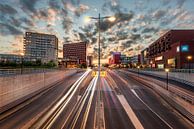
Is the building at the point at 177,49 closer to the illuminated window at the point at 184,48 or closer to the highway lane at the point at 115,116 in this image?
the illuminated window at the point at 184,48


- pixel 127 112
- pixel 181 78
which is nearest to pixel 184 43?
pixel 181 78

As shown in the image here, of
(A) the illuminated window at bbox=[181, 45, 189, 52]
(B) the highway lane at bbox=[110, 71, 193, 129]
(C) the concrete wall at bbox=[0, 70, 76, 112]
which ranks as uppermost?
(A) the illuminated window at bbox=[181, 45, 189, 52]

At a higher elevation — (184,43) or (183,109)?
(184,43)

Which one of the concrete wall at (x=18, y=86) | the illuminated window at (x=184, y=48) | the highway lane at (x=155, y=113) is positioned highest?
the illuminated window at (x=184, y=48)

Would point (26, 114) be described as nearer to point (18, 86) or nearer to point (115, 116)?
point (18, 86)

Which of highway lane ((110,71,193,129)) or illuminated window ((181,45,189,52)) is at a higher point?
illuminated window ((181,45,189,52))

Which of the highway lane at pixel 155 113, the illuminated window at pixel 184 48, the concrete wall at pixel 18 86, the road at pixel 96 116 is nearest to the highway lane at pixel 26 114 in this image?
the road at pixel 96 116

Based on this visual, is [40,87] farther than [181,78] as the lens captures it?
No

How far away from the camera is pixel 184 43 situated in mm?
79625

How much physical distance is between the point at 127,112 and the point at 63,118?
7492 millimetres

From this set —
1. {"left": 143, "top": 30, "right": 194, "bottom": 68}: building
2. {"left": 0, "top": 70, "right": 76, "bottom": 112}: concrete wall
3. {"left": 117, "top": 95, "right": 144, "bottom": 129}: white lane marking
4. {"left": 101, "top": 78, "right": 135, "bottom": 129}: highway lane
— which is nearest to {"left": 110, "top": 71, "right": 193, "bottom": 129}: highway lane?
{"left": 117, "top": 95, "right": 144, "bottom": 129}: white lane marking

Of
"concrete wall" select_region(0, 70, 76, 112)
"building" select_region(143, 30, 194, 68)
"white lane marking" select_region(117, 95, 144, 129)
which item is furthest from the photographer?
"building" select_region(143, 30, 194, 68)

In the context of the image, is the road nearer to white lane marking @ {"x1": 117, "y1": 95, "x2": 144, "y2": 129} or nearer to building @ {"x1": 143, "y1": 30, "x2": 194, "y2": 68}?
white lane marking @ {"x1": 117, "y1": 95, "x2": 144, "y2": 129}

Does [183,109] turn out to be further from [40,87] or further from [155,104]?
[40,87]
